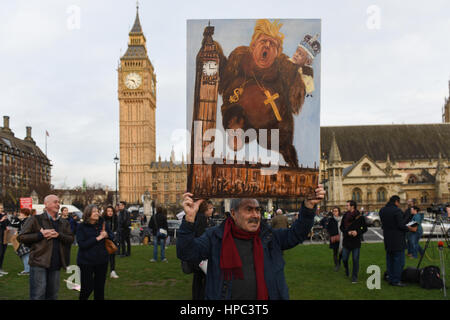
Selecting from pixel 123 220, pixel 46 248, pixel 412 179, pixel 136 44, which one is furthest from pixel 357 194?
pixel 136 44

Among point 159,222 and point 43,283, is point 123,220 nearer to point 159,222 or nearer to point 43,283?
point 159,222

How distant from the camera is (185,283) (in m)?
9.50

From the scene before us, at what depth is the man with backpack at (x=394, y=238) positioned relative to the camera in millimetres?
8602

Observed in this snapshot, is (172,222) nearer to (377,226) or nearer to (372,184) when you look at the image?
(377,226)

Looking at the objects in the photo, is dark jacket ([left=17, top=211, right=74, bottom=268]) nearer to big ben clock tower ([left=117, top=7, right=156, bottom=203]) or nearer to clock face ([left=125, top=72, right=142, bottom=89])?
big ben clock tower ([left=117, top=7, right=156, bottom=203])

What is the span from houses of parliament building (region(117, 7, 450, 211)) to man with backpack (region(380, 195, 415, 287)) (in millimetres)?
34386

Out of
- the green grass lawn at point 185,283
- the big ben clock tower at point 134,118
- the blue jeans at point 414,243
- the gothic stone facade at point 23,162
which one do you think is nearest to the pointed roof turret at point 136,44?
the big ben clock tower at point 134,118

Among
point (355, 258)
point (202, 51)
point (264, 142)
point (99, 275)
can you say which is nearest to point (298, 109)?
point (264, 142)

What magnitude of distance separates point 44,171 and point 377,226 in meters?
93.7

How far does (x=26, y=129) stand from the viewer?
345 ft

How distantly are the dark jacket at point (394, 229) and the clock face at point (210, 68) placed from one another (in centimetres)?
609

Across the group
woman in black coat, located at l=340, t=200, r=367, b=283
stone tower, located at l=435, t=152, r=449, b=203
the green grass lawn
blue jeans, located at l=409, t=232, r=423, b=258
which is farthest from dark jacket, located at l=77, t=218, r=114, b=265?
stone tower, located at l=435, t=152, r=449, b=203

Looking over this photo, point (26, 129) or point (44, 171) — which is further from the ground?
point (26, 129)

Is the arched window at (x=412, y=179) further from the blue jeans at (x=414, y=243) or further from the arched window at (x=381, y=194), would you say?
the blue jeans at (x=414, y=243)
